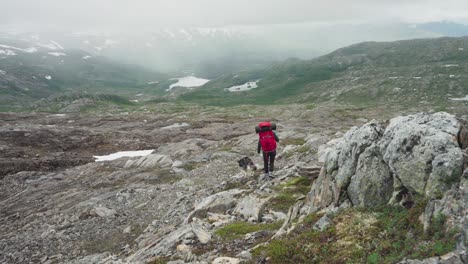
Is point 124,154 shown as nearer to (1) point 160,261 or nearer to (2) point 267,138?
(2) point 267,138

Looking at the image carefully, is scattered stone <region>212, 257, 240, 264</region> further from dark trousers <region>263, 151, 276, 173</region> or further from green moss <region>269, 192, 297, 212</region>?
dark trousers <region>263, 151, 276, 173</region>

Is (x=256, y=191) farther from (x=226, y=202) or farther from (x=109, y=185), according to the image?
(x=109, y=185)

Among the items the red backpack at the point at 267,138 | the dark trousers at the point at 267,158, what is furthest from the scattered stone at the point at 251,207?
the red backpack at the point at 267,138

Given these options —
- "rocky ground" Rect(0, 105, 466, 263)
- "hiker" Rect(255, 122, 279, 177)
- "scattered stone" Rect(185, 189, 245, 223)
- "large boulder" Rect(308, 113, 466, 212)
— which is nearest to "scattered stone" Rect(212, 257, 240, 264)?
"rocky ground" Rect(0, 105, 466, 263)

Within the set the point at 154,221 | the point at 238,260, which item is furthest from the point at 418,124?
the point at 154,221

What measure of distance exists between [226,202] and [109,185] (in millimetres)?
25340

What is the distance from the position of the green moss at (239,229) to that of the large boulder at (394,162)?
2.61 metres

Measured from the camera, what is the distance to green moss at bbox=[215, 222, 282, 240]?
17680 mm

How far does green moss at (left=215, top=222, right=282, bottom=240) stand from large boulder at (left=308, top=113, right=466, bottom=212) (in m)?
2.61

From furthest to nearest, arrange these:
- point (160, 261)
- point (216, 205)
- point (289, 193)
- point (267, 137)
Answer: point (267, 137)
point (216, 205)
point (289, 193)
point (160, 261)

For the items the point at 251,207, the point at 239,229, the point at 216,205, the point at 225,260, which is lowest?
the point at 216,205

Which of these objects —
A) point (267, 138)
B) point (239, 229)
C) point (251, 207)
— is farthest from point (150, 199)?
point (239, 229)

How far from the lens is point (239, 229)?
59.7 feet

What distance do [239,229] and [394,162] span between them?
8.64 meters
